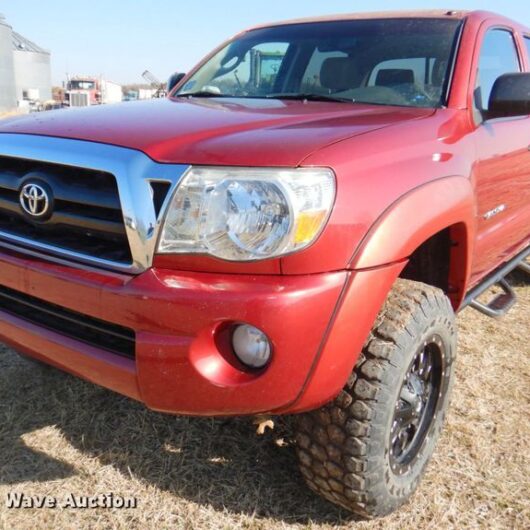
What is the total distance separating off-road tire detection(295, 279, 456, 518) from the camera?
1781mm

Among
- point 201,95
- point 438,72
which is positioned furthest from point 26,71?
point 438,72

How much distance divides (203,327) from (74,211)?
24.4 inches

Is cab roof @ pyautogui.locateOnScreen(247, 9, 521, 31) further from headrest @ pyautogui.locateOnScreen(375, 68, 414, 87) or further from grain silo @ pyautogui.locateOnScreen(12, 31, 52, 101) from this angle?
grain silo @ pyautogui.locateOnScreen(12, 31, 52, 101)

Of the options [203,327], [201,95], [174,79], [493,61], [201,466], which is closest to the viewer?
[203,327]

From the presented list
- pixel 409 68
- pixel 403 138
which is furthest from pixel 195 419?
pixel 409 68

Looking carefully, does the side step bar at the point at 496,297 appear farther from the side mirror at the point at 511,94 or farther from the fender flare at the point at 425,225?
the side mirror at the point at 511,94

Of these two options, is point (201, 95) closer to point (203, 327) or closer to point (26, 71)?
point (203, 327)

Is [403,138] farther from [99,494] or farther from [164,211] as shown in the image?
[99,494]

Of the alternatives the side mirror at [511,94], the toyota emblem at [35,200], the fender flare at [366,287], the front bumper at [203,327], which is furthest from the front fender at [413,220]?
the toyota emblem at [35,200]

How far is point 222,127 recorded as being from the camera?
187 centimetres

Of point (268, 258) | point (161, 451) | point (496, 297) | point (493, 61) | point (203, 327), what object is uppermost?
point (493, 61)

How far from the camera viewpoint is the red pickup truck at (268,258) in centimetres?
156

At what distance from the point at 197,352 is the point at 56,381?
1677mm

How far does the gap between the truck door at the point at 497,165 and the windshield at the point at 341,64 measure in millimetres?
231
